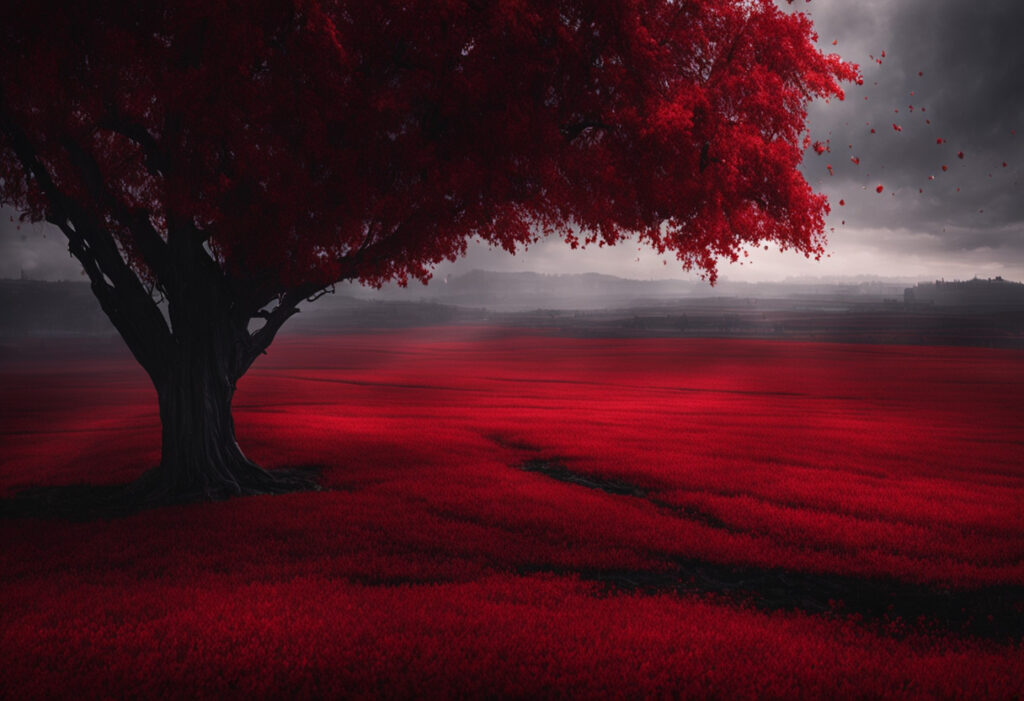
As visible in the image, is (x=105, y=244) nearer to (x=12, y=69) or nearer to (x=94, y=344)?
(x=12, y=69)

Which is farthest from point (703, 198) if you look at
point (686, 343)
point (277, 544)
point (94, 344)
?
point (94, 344)

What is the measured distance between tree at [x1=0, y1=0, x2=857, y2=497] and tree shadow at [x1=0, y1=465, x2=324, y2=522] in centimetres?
51

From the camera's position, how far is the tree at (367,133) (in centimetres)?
1061

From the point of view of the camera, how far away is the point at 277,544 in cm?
1073

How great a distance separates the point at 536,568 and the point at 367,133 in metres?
8.51

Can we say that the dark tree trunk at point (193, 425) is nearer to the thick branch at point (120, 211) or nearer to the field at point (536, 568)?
the field at point (536, 568)

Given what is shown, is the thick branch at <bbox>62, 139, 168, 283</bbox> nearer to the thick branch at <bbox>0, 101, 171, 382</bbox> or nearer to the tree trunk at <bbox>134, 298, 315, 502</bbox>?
the thick branch at <bbox>0, 101, 171, 382</bbox>

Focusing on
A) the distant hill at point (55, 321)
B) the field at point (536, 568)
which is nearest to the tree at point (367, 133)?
the field at point (536, 568)

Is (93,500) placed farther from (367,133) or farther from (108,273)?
(367,133)

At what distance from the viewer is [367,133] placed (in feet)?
37.6

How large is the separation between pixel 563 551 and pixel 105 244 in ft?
39.0

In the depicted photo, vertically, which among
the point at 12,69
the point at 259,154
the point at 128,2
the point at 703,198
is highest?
the point at 128,2

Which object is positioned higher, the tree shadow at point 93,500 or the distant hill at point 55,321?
the distant hill at point 55,321

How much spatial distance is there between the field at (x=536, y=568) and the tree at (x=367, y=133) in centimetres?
482
